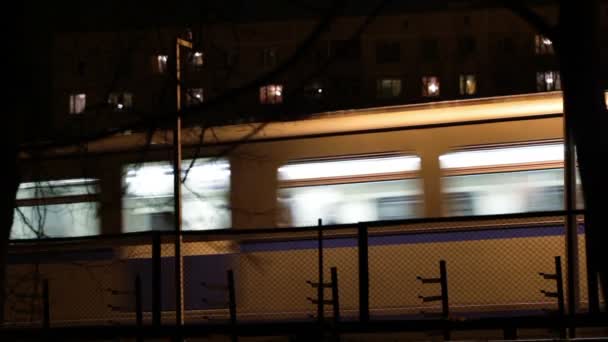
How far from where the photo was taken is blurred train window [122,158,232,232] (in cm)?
1341

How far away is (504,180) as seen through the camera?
12391mm

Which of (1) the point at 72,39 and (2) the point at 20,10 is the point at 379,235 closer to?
(1) the point at 72,39

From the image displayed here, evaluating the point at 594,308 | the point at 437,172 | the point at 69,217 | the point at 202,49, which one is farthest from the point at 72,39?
the point at 594,308

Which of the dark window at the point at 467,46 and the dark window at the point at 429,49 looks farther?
the dark window at the point at 467,46

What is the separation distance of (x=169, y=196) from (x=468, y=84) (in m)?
39.7

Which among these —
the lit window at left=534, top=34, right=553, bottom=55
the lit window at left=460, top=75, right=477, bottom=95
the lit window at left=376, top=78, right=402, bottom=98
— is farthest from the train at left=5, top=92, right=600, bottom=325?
the lit window at left=460, top=75, right=477, bottom=95

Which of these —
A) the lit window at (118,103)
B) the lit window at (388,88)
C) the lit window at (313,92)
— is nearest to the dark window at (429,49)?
the lit window at (388,88)

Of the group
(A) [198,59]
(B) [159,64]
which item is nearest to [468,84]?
(B) [159,64]

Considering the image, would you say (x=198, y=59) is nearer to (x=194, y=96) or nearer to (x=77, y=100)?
(x=194, y=96)

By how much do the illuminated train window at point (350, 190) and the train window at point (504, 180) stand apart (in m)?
0.51

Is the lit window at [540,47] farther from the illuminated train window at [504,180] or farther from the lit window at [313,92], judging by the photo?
the illuminated train window at [504,180]

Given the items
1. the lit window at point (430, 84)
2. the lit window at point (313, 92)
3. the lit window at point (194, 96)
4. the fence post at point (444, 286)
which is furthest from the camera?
the lit window at point (430, 84)

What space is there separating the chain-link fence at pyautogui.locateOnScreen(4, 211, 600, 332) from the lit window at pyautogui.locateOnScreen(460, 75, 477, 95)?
39.6m

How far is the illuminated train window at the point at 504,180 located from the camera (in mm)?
12312
